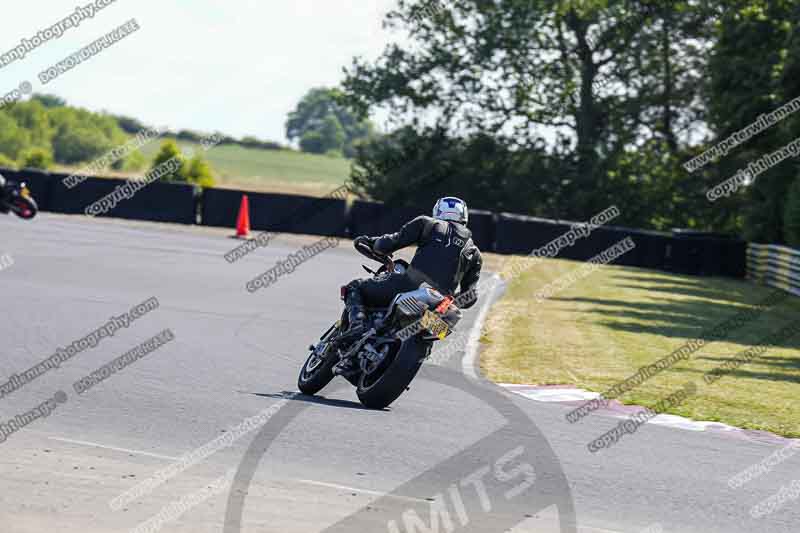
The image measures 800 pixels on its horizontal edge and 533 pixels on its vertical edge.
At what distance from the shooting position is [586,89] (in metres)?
55.8

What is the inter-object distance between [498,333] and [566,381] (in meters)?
4.63

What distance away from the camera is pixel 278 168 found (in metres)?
107

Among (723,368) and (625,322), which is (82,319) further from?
(625,322)

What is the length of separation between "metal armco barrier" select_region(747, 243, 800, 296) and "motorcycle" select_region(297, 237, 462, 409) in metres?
22.5

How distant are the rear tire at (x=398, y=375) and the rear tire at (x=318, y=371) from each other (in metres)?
0.53

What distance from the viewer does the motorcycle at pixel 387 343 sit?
10.6 metres

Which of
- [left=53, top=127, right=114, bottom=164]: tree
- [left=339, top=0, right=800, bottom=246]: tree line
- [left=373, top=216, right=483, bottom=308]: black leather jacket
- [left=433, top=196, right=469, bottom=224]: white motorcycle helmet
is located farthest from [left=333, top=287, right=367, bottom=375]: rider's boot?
[left=53, top=127, right=114, bottom=164]: tree

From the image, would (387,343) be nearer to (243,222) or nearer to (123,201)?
(243,222)

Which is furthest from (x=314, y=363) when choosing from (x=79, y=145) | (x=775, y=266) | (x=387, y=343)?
(x=79, y=145)

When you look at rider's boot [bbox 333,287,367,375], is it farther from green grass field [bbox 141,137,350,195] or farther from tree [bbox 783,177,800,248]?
green grass field [bbox 141,137,350,195]

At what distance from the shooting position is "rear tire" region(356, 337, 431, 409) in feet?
35.0

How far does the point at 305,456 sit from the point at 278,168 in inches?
3873

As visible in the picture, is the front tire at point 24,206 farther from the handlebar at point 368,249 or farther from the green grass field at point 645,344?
the handlebar at point 368,249

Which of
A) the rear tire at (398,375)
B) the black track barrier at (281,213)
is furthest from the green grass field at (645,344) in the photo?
the black track barrier at (281,213)
